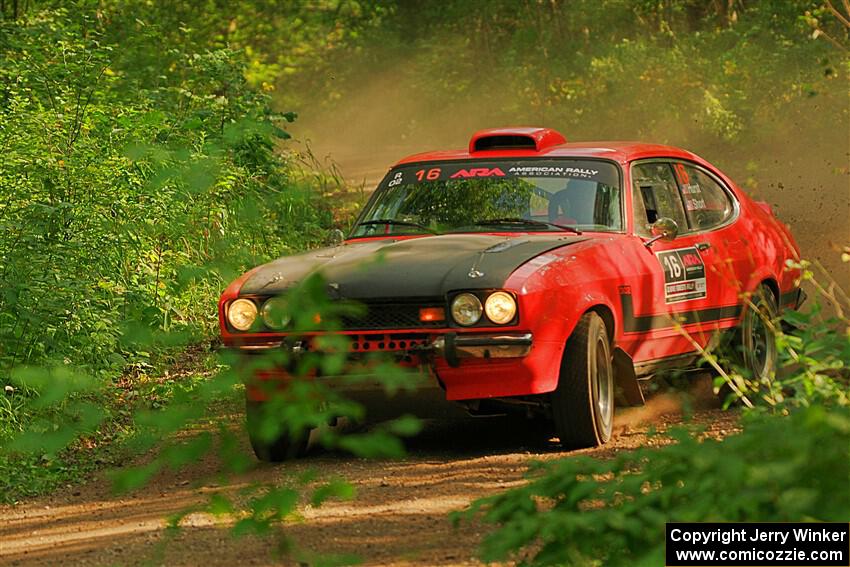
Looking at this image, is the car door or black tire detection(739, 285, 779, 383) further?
black tire detection(739, 285, 779, 383)

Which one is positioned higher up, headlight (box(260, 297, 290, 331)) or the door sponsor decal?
headlight (box(260, 297, 290, 331))

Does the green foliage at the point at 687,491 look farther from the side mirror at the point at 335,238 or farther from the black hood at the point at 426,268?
the side mirror at the point at 335,238

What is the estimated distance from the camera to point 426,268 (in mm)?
7445

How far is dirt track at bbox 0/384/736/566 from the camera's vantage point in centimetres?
594

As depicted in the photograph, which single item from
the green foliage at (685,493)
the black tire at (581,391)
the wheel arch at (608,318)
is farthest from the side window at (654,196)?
the green foliage at (685,493)

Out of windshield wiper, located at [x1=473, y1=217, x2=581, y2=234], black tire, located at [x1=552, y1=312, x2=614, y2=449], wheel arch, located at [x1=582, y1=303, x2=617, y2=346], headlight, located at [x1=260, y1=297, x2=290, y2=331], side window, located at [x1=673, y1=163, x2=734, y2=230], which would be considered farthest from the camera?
side window, located at [x1=673, y1=163, x2=734, y2=230]

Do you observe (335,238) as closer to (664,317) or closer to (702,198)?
(664,317)

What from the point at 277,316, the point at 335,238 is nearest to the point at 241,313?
the point at 335,238

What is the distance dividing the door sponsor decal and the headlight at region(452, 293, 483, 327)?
1738mm

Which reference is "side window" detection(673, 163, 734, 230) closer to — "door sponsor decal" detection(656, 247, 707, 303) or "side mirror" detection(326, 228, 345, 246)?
"door sponsor decal" detection(656, 247, 707, 303)

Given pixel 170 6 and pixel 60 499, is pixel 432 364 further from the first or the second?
pixel 170 6

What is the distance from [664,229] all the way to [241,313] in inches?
101

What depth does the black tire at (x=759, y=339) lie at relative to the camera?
916 cm

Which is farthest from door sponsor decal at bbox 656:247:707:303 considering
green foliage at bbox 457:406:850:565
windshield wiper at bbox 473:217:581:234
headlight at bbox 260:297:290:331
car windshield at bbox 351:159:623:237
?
headlight at bbox 260:297:290:331
